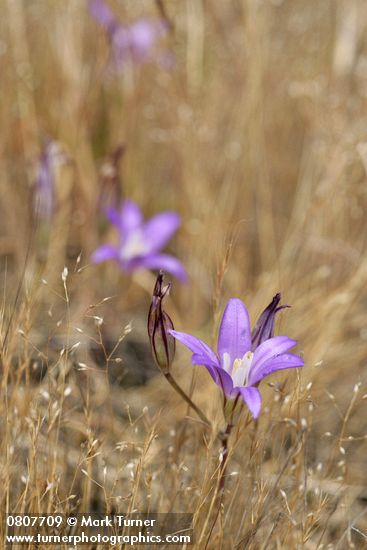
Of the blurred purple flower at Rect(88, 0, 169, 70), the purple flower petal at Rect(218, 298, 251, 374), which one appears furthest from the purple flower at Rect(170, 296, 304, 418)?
the blurred purple flower at Rect(88, 0, 169, 70)

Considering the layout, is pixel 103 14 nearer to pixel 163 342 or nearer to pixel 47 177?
pixel 47 177

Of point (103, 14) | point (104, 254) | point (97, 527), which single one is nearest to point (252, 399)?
point (97, 527)

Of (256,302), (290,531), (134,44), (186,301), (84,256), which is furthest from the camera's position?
(134,44)

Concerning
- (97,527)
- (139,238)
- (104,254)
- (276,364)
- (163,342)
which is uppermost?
(139,238)

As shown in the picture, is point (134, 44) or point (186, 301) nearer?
point (186, 301)

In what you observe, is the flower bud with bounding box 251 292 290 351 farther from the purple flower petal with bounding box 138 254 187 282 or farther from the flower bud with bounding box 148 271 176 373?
the purple flower petal with bounding box 138 254 187 282

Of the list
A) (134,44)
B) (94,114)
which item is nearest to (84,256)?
(94,114)

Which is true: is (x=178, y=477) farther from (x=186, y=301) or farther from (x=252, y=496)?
(x=186, y=301)
